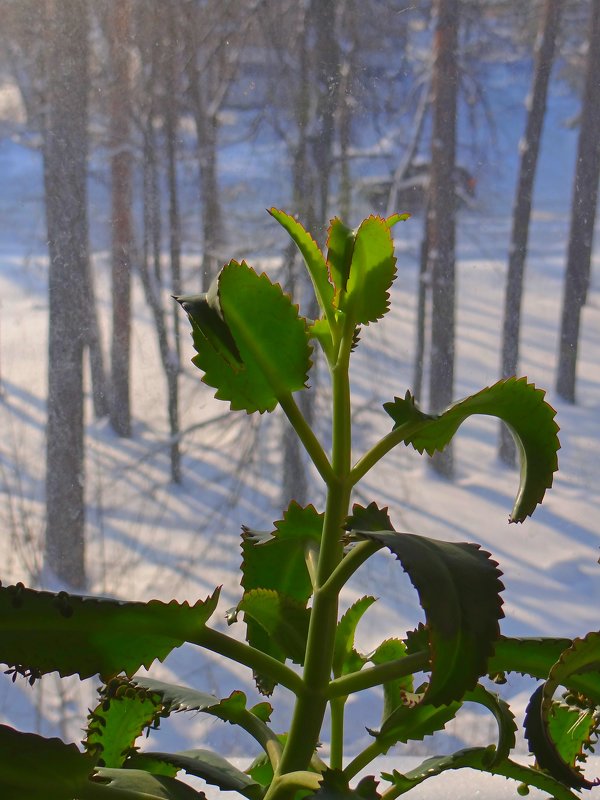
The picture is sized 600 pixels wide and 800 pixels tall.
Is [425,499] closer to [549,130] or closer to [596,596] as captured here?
[596,596]

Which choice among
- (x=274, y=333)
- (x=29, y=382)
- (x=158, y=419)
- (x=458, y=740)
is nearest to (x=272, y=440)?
(x=158, y=419)

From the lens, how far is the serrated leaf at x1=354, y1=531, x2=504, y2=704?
0.30 m

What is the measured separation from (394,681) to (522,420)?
0.15m

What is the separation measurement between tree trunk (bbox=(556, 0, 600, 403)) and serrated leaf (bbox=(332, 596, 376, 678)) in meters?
0.60

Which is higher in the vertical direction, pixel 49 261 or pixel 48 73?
pixel 48 73

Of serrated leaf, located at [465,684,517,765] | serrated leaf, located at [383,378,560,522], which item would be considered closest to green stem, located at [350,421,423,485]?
serrated leaf, located at [383,378,560,522]

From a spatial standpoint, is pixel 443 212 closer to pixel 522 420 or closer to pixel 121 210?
pixel 121 210

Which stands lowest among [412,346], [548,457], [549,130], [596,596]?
[596,596]

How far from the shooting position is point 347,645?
453 millimetres

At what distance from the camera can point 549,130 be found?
94cm

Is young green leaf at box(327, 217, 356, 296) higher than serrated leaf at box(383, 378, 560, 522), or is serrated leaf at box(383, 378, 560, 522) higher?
young green leaf at box(327, 217, 356, 296)

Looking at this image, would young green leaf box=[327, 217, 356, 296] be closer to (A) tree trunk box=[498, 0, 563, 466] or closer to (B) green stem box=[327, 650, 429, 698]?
(B) green stem box=[327, 650, 429, 698]

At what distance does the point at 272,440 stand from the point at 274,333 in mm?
645

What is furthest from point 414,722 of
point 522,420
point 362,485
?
point 362,485
